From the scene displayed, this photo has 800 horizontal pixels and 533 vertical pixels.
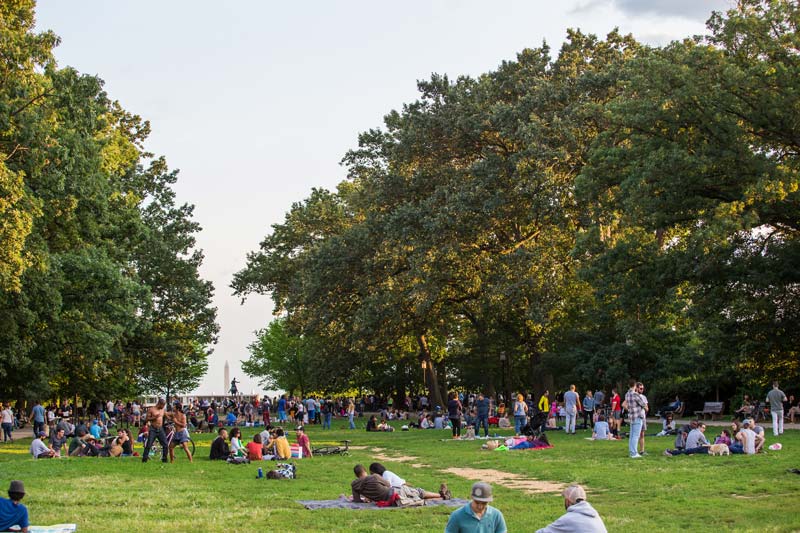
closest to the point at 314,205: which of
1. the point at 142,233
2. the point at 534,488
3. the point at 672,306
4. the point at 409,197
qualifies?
the point at 409,197

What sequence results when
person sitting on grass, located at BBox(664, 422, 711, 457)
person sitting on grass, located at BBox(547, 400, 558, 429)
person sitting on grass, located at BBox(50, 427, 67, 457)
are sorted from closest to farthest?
1. person sitting on grass, located at BBox(664, 422, 711, 457)
2. person sitting on grass, located at BBox(50, 427, 67, 457)
3. person sitting on grass, located at BBox(547, 400, 558, 429)

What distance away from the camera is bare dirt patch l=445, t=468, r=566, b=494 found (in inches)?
718

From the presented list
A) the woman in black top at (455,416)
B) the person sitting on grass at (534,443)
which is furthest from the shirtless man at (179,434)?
the woman in black top at (455,416)

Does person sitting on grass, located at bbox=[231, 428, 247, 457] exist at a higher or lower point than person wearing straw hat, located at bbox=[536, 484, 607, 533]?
lower

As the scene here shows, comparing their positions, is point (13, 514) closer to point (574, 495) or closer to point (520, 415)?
point (574, 495)

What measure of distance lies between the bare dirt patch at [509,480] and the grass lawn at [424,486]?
0.31 m

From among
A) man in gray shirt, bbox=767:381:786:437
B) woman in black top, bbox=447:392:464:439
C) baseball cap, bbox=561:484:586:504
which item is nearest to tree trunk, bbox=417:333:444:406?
woman in black top, bbox=447:392:464:439

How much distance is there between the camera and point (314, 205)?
67500mm

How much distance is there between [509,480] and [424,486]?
6.69ft

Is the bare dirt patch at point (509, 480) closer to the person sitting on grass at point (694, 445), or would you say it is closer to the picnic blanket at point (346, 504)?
the picnic blanket at point (346, 504)

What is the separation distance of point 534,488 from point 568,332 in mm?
27689

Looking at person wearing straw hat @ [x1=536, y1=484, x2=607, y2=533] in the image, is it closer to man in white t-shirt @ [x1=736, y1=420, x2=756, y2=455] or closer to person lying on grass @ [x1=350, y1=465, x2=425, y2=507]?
person lying on grass @ [x1=350, y1=465, x2=425, y2=507]

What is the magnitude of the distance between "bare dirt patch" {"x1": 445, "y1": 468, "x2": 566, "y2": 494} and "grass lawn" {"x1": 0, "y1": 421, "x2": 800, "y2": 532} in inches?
12.2

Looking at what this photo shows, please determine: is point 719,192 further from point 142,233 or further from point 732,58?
point 142,233
